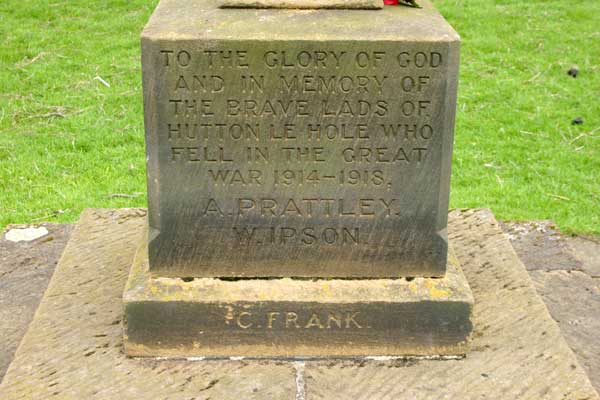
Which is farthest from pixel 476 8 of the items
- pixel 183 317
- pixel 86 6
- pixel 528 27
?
pixel 183 317

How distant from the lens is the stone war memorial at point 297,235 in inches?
135

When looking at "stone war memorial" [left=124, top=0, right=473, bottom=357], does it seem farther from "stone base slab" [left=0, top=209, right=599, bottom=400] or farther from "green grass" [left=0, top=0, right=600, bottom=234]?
"green grass" [left=0, top=0, right=600, bottom=234]

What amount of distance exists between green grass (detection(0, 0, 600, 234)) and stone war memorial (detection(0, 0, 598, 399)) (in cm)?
210

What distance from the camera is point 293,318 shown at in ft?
11.9

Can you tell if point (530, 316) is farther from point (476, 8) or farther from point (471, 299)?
point (476, 8)

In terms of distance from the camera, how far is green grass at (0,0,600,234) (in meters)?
6.21

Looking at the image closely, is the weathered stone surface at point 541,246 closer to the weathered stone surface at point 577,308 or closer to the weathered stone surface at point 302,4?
the weathered stone surface at point 577,308

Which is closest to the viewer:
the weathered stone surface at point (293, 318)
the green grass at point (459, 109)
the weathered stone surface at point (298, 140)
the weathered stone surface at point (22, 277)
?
the weathered stone surface at point (298, 140)

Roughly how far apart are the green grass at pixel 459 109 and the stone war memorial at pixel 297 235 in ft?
6.89

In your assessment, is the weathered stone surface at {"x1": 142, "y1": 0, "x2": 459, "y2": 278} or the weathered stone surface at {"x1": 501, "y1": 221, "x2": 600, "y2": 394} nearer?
the weathered stone surface at {"x1": 142, "y1": 0, "x2": 459, "y2": 278}

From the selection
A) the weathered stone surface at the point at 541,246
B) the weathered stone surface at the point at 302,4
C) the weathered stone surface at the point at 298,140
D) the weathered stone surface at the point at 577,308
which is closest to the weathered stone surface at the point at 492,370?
the weathered stone surface at the point at 577,308

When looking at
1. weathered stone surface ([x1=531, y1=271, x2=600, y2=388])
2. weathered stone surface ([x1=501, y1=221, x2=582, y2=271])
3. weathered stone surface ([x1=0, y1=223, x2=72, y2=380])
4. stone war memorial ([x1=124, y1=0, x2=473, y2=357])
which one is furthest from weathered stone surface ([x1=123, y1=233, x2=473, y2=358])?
weathered stone surface ([x1=501, y1=221, x2=582, y2=271])

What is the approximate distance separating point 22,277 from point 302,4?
2.07 metres

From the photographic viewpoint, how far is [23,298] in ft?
14.7
